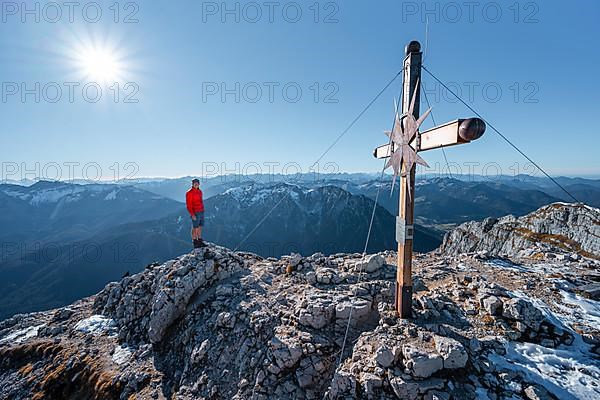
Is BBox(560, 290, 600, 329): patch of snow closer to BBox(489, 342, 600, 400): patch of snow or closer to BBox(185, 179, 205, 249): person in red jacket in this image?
BBox(489, 342, 600, 400): patch of snow

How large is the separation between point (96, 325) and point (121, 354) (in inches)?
158

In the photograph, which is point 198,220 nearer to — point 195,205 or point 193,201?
point 195,205

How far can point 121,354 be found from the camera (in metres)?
11.5

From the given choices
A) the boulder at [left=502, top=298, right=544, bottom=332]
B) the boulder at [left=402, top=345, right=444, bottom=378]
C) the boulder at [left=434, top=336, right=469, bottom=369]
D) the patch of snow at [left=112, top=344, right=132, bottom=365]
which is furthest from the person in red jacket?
the boulder at [left=502, top=298, right=544, bottom=332]

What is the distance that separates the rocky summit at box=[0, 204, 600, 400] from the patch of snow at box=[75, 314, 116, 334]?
124 millimetres

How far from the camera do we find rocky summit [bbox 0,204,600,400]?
6434mm

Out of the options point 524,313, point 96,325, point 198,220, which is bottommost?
point 96,325

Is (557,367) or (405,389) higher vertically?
(557,367)

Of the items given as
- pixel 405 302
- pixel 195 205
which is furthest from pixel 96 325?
pixel 405 302

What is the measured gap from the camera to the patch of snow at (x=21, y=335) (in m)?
15.0

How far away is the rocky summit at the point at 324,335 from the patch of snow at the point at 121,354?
75 millimetres

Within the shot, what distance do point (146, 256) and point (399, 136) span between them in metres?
208

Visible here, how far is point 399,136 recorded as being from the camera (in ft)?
26.1

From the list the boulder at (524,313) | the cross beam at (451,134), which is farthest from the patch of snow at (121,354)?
the boulder at (524,313)
